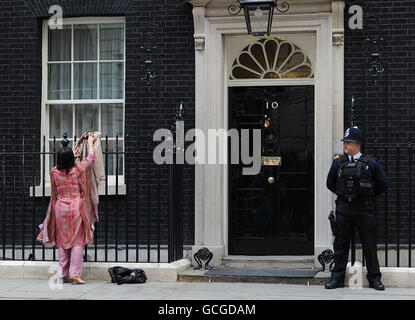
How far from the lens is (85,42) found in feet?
38.0

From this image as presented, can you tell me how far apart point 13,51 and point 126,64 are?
177 cm

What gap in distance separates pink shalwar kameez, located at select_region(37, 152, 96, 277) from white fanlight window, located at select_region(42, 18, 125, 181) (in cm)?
185

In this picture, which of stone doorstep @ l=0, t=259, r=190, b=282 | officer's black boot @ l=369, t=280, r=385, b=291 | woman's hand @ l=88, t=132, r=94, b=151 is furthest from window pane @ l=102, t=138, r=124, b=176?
officer's black boot @ l=369, t=280, r=385, b=291

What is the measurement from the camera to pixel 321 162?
1046 cm

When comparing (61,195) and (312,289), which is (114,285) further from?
(312,289)

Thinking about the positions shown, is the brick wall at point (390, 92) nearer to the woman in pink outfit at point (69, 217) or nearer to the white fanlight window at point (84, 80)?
the white fanlight window at point (84, 80)

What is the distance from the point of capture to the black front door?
10883 millimetres

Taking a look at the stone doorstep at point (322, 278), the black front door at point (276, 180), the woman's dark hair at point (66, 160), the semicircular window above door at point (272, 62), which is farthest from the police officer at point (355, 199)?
the woman's dark hair at point (66, 160)

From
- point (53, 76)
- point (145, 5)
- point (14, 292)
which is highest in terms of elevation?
point (145, 5)

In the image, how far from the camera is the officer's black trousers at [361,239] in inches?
351

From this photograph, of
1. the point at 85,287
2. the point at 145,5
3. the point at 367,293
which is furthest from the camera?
the point at 145,5

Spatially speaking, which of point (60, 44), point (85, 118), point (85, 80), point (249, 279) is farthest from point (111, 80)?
point (249, 279)

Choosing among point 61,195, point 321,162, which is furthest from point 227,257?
point 61,195

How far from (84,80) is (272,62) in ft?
9.47
